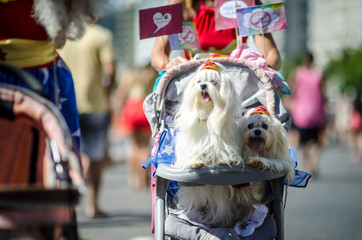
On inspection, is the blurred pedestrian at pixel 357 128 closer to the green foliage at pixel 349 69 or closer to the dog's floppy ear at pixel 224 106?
the dog's floppy ear at pixel 224 106

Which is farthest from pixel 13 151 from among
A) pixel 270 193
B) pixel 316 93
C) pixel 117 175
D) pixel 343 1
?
pixel 343 1

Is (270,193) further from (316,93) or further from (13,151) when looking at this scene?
(316,93)

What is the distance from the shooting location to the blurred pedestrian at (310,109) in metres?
10.8

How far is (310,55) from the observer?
1088 centimetres

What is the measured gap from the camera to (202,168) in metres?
3.21

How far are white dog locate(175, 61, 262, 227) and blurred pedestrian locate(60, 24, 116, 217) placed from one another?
3655 millimetres

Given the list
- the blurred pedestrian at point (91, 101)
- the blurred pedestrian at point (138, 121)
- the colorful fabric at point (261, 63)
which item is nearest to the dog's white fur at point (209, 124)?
the colorful fabric at point (261, 63)

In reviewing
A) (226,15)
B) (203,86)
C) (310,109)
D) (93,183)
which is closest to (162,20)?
(226,15)

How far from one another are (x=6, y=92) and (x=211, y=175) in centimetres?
114

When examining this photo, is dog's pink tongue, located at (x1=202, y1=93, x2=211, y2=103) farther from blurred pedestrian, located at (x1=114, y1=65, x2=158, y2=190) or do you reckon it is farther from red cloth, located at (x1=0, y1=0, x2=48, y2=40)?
blurred pedestrian, located at (x1=114, y1=65, x2=158, y2=190)

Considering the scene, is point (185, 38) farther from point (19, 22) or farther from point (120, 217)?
point (120, 217)

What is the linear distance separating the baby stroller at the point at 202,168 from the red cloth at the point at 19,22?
800 mm

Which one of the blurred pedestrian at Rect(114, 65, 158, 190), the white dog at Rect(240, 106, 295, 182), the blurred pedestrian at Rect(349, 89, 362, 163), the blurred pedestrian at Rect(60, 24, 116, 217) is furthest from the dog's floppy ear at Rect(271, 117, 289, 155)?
the blurred pedestrian at Rect(349, 89, 362, 163)

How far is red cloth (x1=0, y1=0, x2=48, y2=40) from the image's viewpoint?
12.0ft
